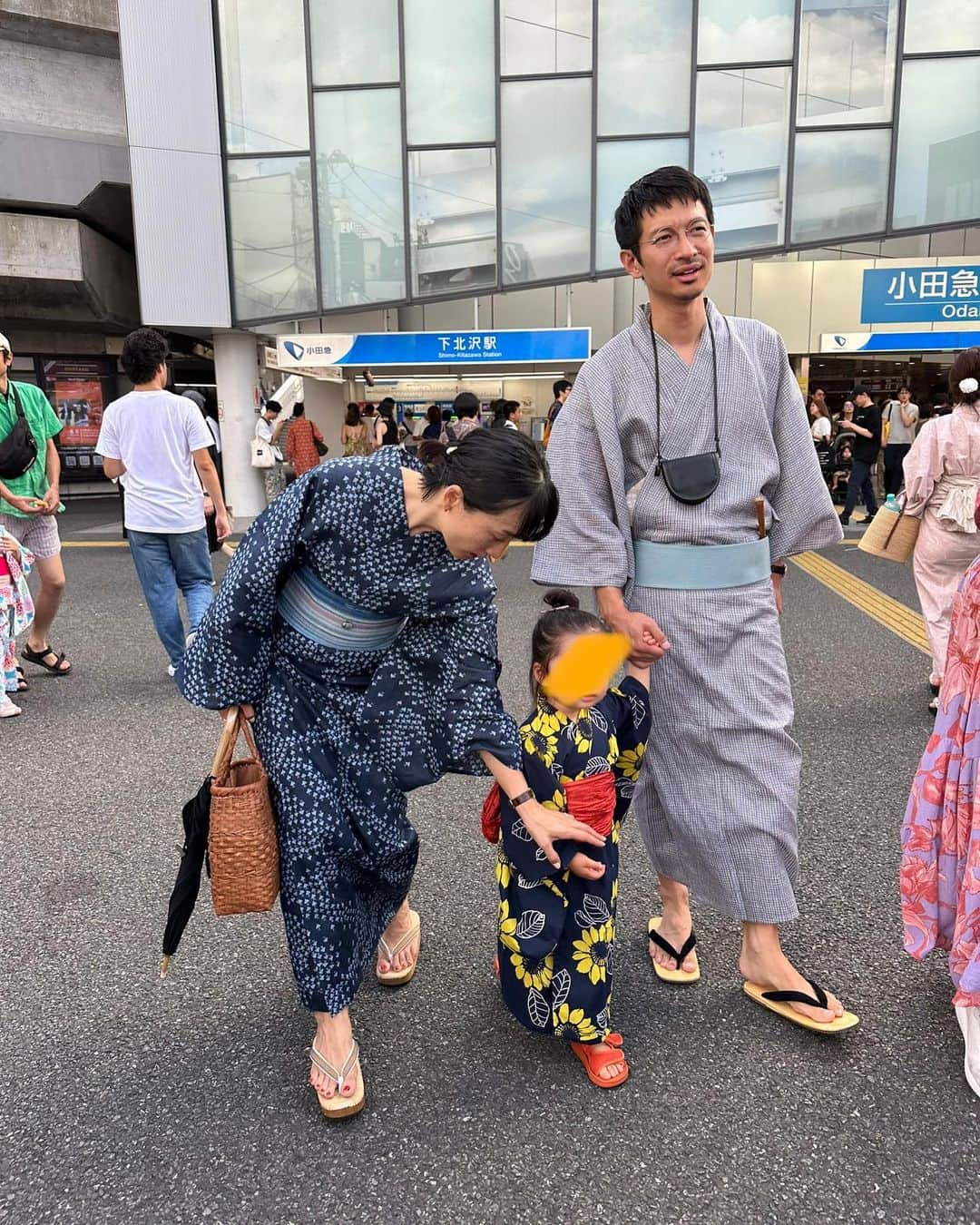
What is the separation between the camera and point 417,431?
51.2ft

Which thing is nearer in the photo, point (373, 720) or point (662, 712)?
point (373, 720)

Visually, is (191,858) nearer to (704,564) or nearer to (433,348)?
(704,564)

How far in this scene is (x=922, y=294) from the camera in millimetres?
12977

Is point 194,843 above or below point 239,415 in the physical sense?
below

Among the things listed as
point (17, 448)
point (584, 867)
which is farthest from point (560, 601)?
point (17, 448)

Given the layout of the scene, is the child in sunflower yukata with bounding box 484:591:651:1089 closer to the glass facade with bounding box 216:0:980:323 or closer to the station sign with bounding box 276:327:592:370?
the glass facade with bounding box 216:0:980:323

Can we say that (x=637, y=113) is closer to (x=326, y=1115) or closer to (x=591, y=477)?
(x=591, y=477)

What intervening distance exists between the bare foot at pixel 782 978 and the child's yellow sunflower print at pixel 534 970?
21.2 inches

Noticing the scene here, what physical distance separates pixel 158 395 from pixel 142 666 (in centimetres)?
163

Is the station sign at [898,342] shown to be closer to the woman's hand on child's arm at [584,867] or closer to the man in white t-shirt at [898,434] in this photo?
the man in white t-shirt at [898,434]

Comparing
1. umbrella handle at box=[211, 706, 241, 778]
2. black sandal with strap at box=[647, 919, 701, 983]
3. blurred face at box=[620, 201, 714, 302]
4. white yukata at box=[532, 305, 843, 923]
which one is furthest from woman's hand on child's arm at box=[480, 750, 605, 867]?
blurred face at box=[620, 201, 714, 302]

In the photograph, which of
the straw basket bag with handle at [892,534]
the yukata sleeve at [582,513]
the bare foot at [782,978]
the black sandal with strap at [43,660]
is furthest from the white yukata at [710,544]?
the black sandal with strap at [43,660]

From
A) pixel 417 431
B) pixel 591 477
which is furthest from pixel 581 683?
pixel 417 431

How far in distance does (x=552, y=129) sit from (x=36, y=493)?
935 centimetres
